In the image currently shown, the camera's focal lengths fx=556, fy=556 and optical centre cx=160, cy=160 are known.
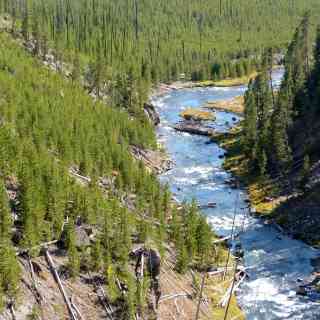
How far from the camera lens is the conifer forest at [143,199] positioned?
43906 mm

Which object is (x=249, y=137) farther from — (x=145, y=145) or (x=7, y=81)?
(x=7, y=81)

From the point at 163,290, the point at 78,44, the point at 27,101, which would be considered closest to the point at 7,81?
the point at 27,101

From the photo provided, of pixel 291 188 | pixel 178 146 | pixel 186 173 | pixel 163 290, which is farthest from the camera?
pixel 178 146

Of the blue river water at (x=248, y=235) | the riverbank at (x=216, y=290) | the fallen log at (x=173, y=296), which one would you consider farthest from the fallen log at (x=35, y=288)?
the blue river water at (x=248, y=235)

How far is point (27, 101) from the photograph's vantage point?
286ft

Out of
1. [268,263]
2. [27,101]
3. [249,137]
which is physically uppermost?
[27,101]

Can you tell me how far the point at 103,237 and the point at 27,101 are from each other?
43697 millimetres

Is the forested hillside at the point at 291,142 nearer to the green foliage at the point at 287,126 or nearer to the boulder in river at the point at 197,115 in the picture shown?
the green foliage at the point at 287,126

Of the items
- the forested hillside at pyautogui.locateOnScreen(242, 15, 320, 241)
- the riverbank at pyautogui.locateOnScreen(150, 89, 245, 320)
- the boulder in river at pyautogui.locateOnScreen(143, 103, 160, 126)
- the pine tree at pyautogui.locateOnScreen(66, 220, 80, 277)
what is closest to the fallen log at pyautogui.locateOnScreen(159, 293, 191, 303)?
→ the riverbank at pyautogui.locateOnScreen(150, 89, 245, 320)

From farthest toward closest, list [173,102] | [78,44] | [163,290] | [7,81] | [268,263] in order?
1. [78,44]
2. [173,102]
3. [7,81]
4. [268,263]
5. [163,290]

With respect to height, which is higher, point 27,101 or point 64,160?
point 27,101

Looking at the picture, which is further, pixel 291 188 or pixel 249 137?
pixel 249 137

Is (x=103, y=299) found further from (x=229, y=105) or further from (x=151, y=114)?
(x=229, y=105)

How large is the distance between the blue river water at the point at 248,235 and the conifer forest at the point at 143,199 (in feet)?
0.86
